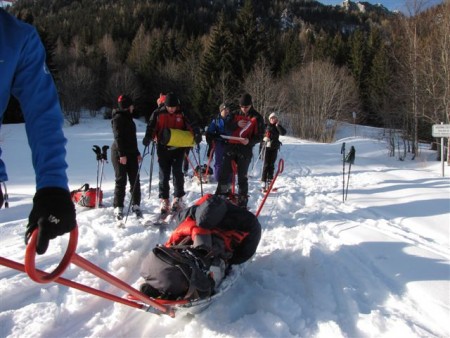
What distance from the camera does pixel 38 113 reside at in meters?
1.57

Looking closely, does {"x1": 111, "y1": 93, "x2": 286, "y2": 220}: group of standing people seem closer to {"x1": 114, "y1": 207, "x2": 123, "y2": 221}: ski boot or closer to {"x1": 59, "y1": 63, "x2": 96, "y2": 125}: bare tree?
{"x1": 114, "y1": 207, "x2": 123, "y2": 221}: ski boot

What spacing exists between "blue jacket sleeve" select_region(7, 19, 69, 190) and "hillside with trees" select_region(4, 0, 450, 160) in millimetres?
16587

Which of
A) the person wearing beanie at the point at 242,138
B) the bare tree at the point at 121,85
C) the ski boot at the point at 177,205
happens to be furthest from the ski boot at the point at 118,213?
the bare tree at the point at 121,85

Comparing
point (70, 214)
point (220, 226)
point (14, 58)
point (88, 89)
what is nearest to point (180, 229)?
point (220, 226)

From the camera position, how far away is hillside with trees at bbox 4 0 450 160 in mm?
17422

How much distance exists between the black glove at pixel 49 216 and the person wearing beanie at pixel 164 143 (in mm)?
4398

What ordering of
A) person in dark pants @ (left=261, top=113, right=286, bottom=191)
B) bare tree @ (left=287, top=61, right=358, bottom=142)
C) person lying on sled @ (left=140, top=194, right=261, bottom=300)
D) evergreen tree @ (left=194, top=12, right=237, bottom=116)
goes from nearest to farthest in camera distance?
1. person lying on sled @ (left=140, top=194, right=261, bottom=300)
2. person in dark pants @ (left=261, top=113, right=286, bottom=191)
3. bare tree @ (left=287, top=61, right=358, bottom=142)
4. evergreen tree @ (left=194, top=12, right=237, bottom=116)

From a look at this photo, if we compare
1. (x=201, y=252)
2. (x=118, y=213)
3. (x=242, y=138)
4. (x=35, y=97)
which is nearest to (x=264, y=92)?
(x=242, y=138)

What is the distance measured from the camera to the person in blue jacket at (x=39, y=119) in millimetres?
1445

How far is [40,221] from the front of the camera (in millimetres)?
1428

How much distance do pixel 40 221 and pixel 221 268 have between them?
214 centimetres

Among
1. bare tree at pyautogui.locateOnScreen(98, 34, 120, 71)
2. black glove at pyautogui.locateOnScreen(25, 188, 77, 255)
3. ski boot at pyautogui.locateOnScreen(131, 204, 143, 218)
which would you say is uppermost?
bare tree at pyautogui.locateOnScreen(98, 34, 120, 71)

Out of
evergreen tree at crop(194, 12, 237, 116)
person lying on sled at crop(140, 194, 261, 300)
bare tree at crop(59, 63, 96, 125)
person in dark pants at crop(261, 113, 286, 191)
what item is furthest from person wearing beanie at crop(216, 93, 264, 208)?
bare tree at crop(59, 63, 96, 125)

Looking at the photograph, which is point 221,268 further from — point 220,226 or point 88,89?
point 88,89
